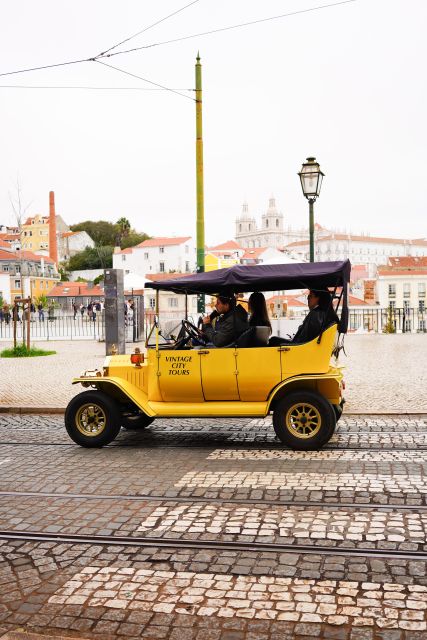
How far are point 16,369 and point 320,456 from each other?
12707 mm

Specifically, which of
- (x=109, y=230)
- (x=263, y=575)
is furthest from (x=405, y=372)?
(x=109, y=230)

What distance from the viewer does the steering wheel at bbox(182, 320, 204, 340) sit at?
8992mm

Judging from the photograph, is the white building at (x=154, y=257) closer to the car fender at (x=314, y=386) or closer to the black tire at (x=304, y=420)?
the car fender at (x=314, y=386)

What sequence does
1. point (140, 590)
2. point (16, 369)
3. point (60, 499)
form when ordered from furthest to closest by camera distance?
point (16, 369), point (60, 499), point (140, 590)

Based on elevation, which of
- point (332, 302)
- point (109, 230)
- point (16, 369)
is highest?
point (109, 230)

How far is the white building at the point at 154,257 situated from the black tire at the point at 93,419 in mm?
114567

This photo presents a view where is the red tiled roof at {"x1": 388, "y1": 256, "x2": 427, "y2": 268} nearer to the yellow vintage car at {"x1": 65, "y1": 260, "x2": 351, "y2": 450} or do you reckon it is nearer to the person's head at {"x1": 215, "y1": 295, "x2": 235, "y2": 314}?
the person's head at {"x1": 215, "y1": 295, "x2": 235, "y2": 314}

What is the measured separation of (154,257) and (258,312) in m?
116

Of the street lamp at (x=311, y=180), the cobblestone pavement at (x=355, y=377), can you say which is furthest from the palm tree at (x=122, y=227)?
the street lamp at (x=311, y=180)

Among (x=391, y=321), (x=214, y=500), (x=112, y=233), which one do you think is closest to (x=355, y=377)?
(x=214, y=500)

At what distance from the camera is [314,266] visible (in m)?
8.73

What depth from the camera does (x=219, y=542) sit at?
5172 millimetres

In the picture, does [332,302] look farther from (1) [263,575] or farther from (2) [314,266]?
(1) [263,575]

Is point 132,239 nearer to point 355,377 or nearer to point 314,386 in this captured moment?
point 355,377
